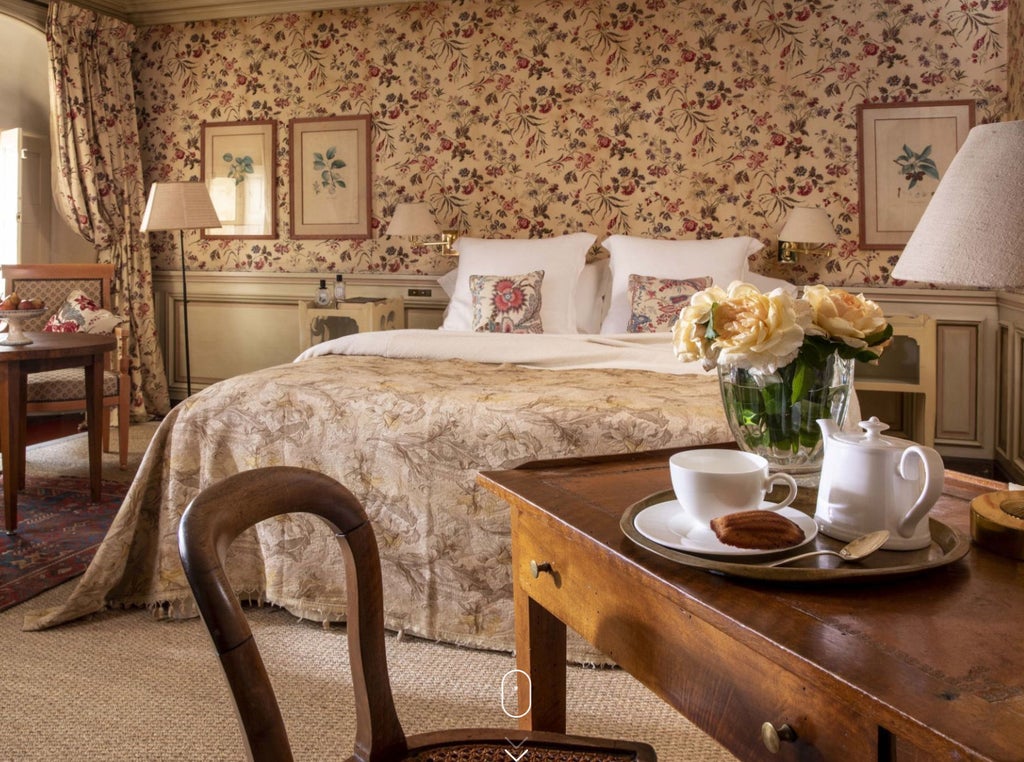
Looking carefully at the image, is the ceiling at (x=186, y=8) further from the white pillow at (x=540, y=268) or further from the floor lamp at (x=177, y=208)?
A: the white pillow at (x=540, y=268)

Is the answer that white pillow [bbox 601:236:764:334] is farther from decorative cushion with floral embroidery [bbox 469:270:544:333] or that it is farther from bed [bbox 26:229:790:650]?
bed [bbox 26:229:790:650]

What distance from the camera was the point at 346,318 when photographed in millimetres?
5070

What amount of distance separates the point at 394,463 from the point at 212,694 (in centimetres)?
74

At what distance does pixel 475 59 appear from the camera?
5074 millimetres

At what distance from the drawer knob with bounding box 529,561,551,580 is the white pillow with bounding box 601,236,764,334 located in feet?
9.10

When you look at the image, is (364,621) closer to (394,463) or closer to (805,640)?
(805,640)

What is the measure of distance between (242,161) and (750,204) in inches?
121

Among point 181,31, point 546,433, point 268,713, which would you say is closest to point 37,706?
point 546,433

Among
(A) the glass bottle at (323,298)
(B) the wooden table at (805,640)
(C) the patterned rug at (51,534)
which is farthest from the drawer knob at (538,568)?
(A) the glass bottle at (323,298)

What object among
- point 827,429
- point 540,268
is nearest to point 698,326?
point 827,429

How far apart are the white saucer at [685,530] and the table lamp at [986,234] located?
204 mm

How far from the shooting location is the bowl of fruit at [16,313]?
3.39m

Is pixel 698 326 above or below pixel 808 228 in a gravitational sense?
below

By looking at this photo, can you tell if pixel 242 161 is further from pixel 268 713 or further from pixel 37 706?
pixel 268 713
